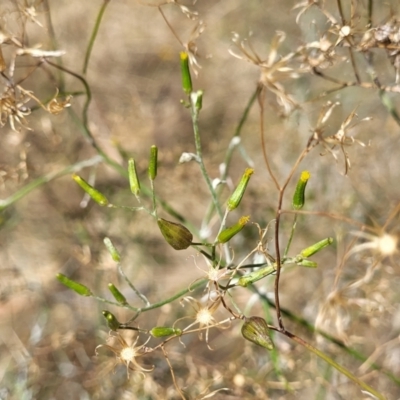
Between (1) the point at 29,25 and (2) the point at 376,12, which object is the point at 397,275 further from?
(1) the point at 29,25

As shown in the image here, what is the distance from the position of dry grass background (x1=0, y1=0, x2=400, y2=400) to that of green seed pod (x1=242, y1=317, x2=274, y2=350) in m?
0.63

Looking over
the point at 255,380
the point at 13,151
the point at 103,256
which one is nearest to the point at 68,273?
the point at 103,256

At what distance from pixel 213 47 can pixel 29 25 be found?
54 cm

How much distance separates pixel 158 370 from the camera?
109cm

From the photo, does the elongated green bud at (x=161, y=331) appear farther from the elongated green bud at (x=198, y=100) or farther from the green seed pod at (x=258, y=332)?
the elongated green bud at (x=198, y=100)

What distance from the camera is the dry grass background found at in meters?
1.14

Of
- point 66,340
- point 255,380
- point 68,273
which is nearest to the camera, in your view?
point 255,380

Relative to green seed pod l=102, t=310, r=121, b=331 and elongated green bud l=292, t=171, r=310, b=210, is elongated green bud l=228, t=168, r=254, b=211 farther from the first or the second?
green seed pod l=102, t=310, r=121, b=331

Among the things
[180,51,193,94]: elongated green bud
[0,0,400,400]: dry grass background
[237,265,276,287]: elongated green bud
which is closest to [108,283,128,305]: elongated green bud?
[237,265,276,287]: elongated green bud

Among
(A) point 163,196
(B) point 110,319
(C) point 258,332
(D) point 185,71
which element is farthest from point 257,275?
(A) point 163,196

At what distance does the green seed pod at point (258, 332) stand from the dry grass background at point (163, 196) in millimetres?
629

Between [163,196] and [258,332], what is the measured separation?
2.60ft

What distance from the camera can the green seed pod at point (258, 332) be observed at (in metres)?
0.50

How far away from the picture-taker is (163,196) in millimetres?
1263
